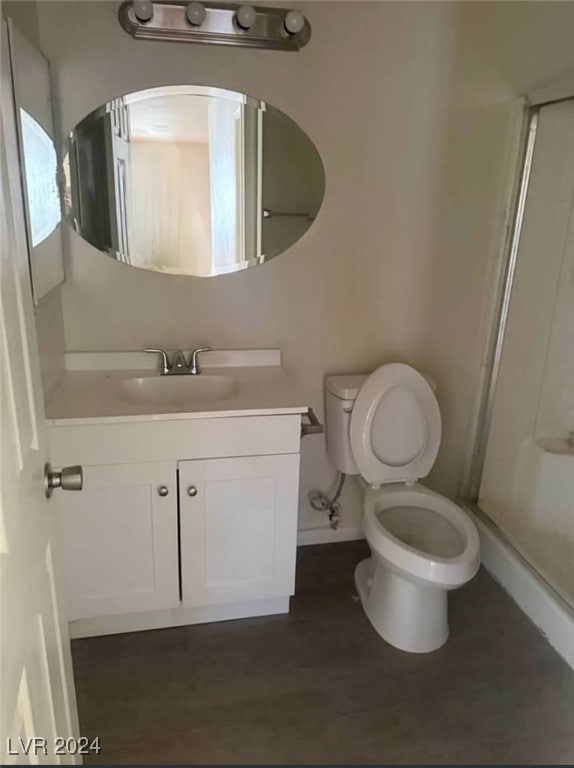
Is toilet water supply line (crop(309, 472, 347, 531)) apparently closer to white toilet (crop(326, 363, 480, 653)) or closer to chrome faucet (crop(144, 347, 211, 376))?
white toilet (crop(326, 363, 480, 653))

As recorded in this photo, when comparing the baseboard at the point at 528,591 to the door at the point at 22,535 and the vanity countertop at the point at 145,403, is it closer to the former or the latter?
the vanity countertop at the point at 145,403

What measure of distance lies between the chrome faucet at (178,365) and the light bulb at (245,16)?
106cm

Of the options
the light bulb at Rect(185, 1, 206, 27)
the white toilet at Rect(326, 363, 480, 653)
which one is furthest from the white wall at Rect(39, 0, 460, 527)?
the white toilet at Rect(326, 363, 480, 653)

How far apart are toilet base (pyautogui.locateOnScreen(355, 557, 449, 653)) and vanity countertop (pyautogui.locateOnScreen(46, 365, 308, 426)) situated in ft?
2.20

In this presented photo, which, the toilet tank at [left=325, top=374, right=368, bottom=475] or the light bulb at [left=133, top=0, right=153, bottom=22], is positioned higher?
the light bulb at [left=133, top=0, right=153, bottom=22]

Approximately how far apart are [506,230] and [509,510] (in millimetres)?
1147

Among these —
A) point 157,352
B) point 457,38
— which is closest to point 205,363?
point 157,352

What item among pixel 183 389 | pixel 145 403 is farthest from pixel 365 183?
pixel 145 403

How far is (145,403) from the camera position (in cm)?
216

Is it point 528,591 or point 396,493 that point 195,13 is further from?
point 528,591

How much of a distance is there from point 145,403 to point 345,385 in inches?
28.8

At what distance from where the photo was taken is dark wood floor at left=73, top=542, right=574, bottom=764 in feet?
5.49

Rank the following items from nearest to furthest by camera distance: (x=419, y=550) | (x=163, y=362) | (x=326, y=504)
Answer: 1. (x=419, y=550)
2. (x=163, y=362)
3. (x=326, y=504)

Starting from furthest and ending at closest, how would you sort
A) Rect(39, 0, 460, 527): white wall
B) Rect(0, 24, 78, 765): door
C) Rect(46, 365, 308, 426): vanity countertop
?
Rect(39, 0, 460, 527): white wall
Rect(46, 365, 308, 426): vanity countertop
Rect(0, 24, 78, 765): door
